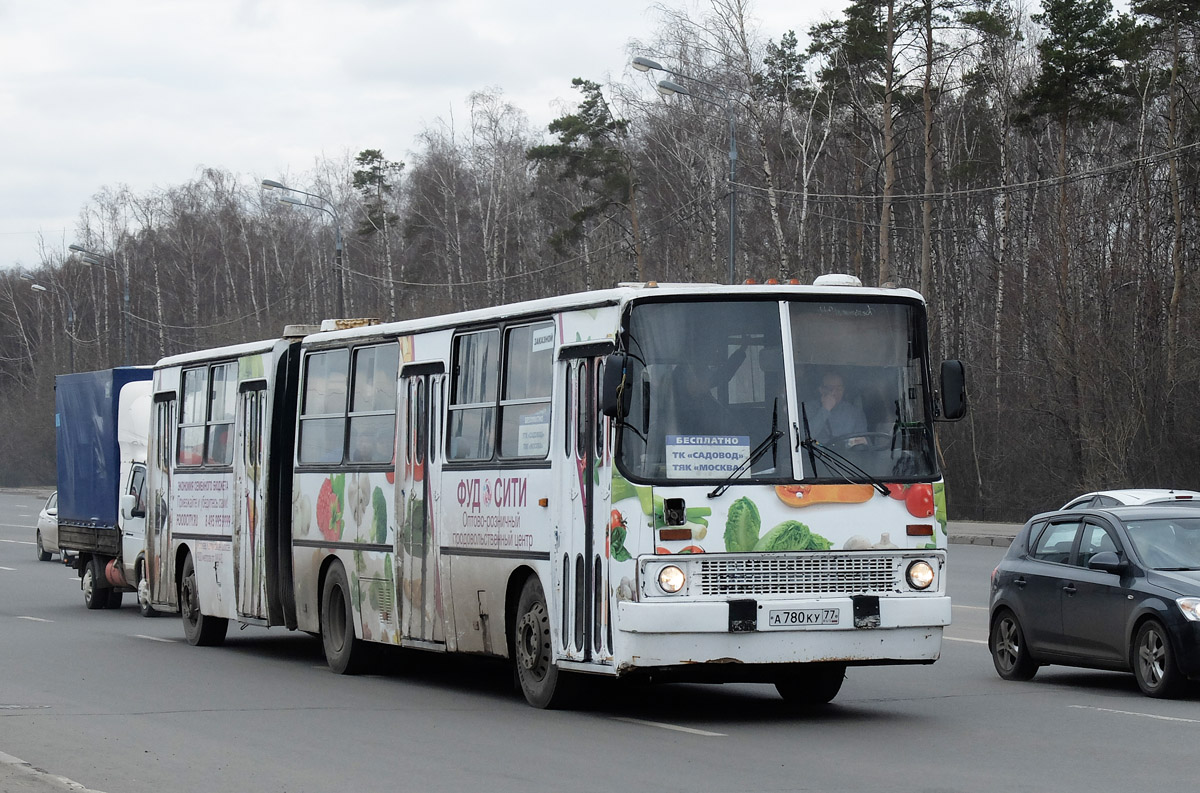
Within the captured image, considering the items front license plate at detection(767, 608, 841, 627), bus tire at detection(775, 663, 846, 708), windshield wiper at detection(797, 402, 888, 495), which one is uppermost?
windshield wiper at detection(797, 402, 888, 495)

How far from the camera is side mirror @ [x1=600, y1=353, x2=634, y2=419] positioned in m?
10.8

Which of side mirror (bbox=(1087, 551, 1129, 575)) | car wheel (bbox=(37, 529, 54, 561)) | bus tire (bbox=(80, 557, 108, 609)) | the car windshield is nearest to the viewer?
the car windshield

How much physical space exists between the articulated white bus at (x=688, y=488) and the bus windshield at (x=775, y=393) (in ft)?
0.04

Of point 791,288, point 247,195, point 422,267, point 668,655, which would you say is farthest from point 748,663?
point 247,195

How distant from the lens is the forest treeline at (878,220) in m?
39.2

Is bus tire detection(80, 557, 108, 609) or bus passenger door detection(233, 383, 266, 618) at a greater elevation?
bus passenger door detection(233, 383, 266, 618)

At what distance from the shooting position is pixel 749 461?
1110 cm

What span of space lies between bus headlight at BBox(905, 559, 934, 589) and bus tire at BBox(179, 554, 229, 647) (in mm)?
9400

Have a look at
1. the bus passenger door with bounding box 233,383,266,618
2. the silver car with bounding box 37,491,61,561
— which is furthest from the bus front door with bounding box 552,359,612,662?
the silver car with bounding box 37,491,61,561

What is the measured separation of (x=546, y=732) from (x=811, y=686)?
2.42 m

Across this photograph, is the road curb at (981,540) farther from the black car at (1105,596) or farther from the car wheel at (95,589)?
the black car at (1105,596)

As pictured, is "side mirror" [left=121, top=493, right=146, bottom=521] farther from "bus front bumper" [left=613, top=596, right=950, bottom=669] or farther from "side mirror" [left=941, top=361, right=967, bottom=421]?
"side mirror" [left=941, top=361, right=967, bottom=421]

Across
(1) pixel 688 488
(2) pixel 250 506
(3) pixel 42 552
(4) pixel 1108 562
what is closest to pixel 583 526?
(1) pixel 688 488

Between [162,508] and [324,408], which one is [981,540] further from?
[324,408]
